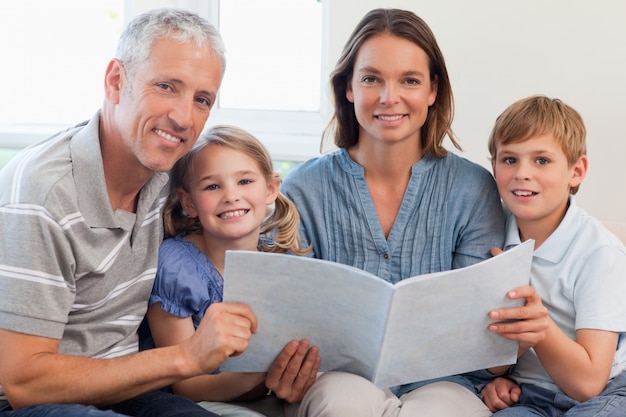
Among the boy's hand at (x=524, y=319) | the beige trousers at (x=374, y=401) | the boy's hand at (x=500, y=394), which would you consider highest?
the boy's hand at (x=524, y=319)

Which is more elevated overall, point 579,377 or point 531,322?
point 531,322

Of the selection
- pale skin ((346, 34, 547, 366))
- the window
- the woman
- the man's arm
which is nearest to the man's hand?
the man's arm

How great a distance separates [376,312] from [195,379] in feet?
1.65

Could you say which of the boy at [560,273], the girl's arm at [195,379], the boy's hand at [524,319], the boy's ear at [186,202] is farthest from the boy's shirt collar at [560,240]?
the boy's ear at [186,202]

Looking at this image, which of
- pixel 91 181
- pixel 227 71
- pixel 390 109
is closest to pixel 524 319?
pixel 390 109

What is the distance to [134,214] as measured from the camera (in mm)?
1699

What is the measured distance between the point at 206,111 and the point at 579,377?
0.98 m

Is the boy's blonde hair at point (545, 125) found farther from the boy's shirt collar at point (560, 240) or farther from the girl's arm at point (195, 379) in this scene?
the girl's arm at point (195, 379)

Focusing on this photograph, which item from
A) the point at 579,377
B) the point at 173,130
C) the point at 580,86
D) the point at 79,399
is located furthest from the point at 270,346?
the point at 580,86

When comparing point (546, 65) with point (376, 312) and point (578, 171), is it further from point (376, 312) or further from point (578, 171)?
point (376, 312)

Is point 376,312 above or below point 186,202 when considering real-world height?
below

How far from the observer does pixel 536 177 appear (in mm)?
1850

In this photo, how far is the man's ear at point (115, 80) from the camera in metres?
1.67

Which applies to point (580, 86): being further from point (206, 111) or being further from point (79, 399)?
point (79, 399)
